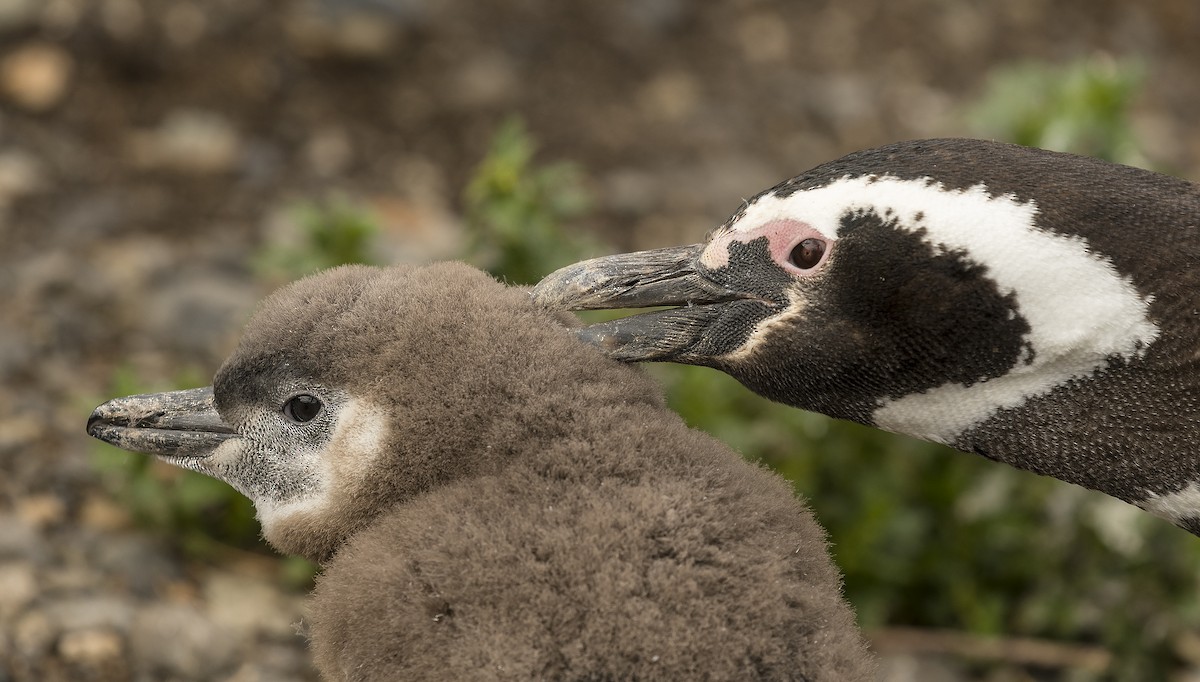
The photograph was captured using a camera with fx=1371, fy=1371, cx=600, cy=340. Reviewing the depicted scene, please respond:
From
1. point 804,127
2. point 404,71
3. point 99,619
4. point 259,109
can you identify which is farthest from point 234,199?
point 804,127

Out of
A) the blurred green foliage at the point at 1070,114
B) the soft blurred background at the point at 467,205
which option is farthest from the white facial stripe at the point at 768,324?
the blurred green foliage at the point at 1070,114

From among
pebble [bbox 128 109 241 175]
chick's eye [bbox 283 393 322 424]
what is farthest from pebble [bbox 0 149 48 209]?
chick's eye [bbox 283 393 322 424]

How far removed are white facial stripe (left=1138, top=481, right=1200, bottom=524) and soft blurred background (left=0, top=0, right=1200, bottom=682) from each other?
45.1 inches

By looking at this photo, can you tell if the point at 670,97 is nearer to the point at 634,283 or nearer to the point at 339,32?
the point at 339,32

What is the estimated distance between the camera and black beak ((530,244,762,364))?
2.47 meters

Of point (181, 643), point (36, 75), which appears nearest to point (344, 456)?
point (181, 643)

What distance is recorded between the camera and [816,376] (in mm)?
2514

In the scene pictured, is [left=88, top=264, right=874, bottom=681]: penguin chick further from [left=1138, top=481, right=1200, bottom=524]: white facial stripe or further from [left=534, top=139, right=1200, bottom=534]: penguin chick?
[left=1138, top=481, right=1200, bottom=524]: white facial stripe

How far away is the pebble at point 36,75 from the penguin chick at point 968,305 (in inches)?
116

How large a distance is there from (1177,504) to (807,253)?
0.80 meters

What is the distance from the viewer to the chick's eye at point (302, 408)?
2.36 meters

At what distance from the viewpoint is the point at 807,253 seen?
249 centimetres

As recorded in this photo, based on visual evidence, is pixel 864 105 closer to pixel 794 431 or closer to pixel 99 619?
pixel 794 431

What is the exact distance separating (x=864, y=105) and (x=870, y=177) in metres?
3.40
